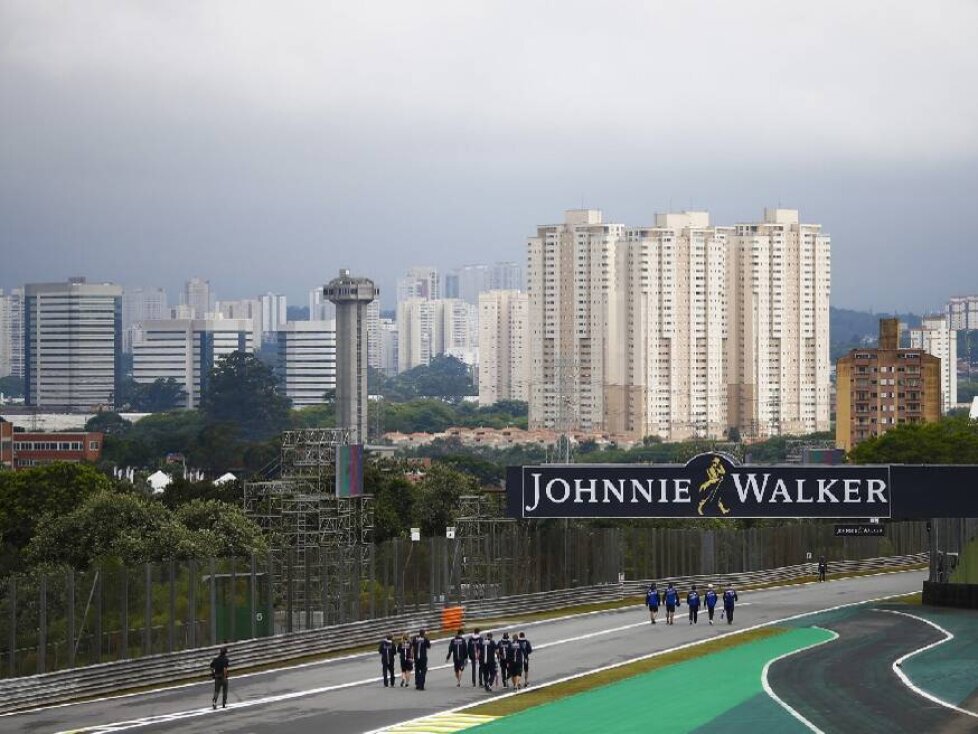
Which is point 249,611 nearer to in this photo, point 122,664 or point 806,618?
point 122,664

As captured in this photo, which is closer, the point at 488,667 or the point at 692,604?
the point at 488,667

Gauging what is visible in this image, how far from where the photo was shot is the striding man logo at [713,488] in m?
61.1

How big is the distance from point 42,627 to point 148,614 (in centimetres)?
426

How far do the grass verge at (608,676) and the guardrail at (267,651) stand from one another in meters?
8.06

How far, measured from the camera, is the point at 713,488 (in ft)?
201

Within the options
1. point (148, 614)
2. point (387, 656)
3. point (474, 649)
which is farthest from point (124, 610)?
point (474, 649)

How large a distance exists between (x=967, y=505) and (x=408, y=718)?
2660 cm

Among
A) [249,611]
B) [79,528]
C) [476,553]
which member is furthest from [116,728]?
[79,528]

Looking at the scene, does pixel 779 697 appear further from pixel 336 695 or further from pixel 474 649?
pixel 336 695

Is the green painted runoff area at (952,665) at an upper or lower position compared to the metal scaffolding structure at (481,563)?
lower

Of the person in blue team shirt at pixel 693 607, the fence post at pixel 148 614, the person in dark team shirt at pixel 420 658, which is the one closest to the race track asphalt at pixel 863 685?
the person in blue team shirt at pixel 693 607

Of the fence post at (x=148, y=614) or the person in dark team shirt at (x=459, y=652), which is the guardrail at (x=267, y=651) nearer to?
the fence post at (x=148, y=614)

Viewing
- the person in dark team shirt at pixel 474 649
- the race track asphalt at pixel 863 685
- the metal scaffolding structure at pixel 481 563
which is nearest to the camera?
the race track asphalt at pixel 863 685

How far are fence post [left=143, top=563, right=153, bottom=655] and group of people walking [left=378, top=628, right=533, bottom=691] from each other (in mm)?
5230
